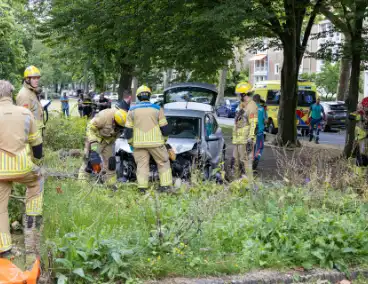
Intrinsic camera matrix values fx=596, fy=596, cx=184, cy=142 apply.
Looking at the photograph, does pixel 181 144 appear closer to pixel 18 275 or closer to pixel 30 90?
pixel 30 90

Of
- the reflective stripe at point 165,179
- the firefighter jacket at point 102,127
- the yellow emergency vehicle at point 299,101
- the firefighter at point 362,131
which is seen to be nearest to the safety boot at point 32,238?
the reflective stripe at point 165,179

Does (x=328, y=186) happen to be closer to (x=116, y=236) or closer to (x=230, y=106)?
(x=116, y=236)

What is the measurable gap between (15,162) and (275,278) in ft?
8.38

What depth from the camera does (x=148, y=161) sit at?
9023mm

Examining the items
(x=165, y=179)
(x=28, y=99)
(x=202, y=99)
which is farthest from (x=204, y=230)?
(x=202, y=99)

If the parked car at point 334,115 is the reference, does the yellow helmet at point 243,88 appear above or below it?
above

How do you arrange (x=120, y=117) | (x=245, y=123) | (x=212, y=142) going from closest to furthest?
(x=120, y=117) → (x=245, y=123) → (x=212, y=142)

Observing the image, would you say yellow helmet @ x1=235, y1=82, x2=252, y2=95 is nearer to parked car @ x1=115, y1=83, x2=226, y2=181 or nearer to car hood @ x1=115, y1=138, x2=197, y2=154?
parked car @ x1=115, y1=83, x2=226, y2=181

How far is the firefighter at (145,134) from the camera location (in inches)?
349

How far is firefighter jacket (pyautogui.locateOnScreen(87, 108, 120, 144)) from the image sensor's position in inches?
364

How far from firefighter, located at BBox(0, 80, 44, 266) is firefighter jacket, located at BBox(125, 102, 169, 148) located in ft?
10.7

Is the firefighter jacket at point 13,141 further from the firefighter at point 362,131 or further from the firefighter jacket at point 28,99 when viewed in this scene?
the firefighter at point 362,131

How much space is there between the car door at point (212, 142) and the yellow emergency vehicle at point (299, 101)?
14.8 m

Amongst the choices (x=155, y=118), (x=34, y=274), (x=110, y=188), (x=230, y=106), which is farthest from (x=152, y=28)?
(x=230, y=106)
